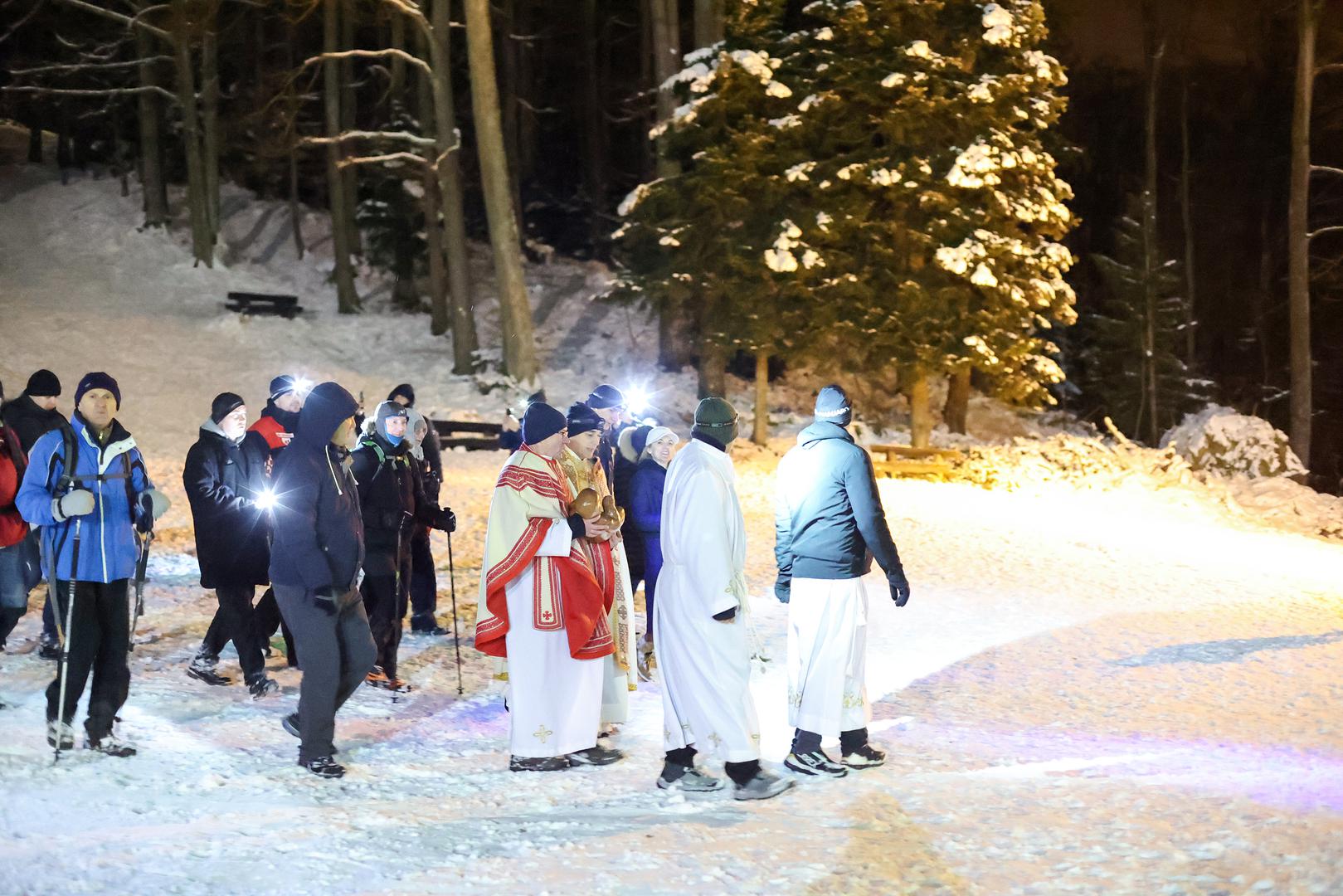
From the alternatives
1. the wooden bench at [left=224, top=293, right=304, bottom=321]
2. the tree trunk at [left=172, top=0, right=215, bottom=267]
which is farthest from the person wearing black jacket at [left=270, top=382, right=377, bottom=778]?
the tree trunk at [left=172, top=0, right=215, bottom=267]

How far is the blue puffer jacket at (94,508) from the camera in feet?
20.8

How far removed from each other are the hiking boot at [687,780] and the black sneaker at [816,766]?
1.42 ft

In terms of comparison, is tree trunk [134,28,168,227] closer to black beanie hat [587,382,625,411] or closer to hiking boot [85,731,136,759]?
black beanie hat [587,382,625,411]

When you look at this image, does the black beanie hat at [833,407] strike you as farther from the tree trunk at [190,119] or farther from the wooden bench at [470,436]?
the tree trunk at [190,119]

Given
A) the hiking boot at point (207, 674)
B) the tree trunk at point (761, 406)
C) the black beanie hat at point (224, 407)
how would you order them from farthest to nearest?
1. the tree trunk at point (761, 406)
2. the hiking boot at point (207, 674)
3. the black beanie hat at point (224, 407)

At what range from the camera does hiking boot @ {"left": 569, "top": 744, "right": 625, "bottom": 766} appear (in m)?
6.56

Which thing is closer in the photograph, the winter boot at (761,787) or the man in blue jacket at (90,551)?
the winter boot at (761,787)

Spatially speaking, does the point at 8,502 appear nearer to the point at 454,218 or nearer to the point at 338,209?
the point at 454,218

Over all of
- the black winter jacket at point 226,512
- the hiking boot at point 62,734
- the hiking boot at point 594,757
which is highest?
the black winter jacket at point 226,512

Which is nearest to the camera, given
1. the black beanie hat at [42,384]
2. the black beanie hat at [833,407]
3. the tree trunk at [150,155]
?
the black beanie hat at [833,407]

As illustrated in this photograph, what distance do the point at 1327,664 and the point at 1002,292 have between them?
1293 centimetres

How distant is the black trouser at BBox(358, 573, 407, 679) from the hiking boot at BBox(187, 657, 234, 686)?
980mm

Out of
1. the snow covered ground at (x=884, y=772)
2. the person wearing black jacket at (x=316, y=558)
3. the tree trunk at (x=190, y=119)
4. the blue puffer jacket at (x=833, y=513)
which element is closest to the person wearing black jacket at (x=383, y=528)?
the snow covered ground at (x=884, y=772)

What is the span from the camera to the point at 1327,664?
9133 mm
